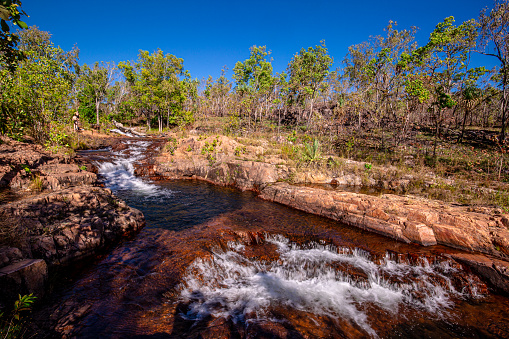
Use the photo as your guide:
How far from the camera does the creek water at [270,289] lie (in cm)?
308

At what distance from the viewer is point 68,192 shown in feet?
17.3

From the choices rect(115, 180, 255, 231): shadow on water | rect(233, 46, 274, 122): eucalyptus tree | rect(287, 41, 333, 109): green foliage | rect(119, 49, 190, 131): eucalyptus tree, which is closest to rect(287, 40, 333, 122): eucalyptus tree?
rect(287, 41, 333, 109): green foliage

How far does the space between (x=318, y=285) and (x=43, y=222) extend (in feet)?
19.2

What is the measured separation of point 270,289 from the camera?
13.3 ft

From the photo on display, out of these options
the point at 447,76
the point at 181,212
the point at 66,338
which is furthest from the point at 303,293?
the point at 447,76

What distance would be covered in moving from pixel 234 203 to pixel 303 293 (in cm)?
511

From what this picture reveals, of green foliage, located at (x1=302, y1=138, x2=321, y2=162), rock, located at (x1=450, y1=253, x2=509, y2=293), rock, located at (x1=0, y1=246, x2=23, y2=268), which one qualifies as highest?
green foliage, located at (x1=302, y1=138, x2=321, y2=162)

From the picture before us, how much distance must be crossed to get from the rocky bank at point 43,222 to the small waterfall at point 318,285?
2257mm

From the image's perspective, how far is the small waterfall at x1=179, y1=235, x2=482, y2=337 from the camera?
11.8 feet

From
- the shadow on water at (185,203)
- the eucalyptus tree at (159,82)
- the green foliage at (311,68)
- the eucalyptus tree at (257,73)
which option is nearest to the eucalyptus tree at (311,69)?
the green foliage at (311,68)

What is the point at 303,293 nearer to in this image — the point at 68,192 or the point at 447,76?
the point at 68,192

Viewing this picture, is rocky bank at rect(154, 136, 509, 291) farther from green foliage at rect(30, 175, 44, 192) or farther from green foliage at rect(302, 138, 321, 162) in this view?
green foliage at rect(30, 175, 44, 192)

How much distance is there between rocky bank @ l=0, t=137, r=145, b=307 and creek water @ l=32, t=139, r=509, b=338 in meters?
0.44

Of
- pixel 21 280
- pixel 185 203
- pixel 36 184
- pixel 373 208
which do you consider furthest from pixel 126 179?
pixel 373 208
